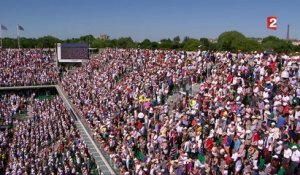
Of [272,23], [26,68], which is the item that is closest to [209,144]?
[272,23]

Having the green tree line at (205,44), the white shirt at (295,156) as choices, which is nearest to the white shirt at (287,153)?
the white shirt at (295,156)

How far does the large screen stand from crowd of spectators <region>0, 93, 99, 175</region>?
50.0 ft

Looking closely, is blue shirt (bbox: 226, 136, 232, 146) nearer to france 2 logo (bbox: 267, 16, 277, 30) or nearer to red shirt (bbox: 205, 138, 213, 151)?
red shirt (bbox: 205, 138, 213, 151)

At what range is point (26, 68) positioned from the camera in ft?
153

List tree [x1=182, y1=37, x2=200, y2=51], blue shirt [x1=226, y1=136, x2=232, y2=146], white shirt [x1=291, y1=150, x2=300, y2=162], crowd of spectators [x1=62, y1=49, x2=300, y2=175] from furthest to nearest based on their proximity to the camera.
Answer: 1. tree [x1=182, y1=37, x2=200, y2=51]
2. blue shirt [x1=226, y1=136, x2=232, y2=146]
3. crowd of spectators [x1=62, y1=49, x2=300, y2=175]
4. white shirt [x1=291, y1=150, x2=300, y2=162]

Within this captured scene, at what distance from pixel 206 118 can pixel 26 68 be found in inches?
1380

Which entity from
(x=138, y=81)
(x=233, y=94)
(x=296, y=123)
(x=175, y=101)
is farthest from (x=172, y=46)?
(x=296, y=123)

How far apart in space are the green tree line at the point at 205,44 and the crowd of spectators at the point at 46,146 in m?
12.1

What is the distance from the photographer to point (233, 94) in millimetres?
17484

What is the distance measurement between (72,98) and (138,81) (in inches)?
412

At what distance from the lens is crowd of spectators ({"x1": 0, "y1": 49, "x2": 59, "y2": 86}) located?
1735 inches

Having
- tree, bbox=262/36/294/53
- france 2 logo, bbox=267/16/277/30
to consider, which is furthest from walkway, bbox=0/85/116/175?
tree, bbox=262/36/294/53

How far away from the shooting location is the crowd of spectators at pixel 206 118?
12617 millimetres

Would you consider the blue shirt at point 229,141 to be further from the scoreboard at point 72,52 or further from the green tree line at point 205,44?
the scoreboard at point 72,52
